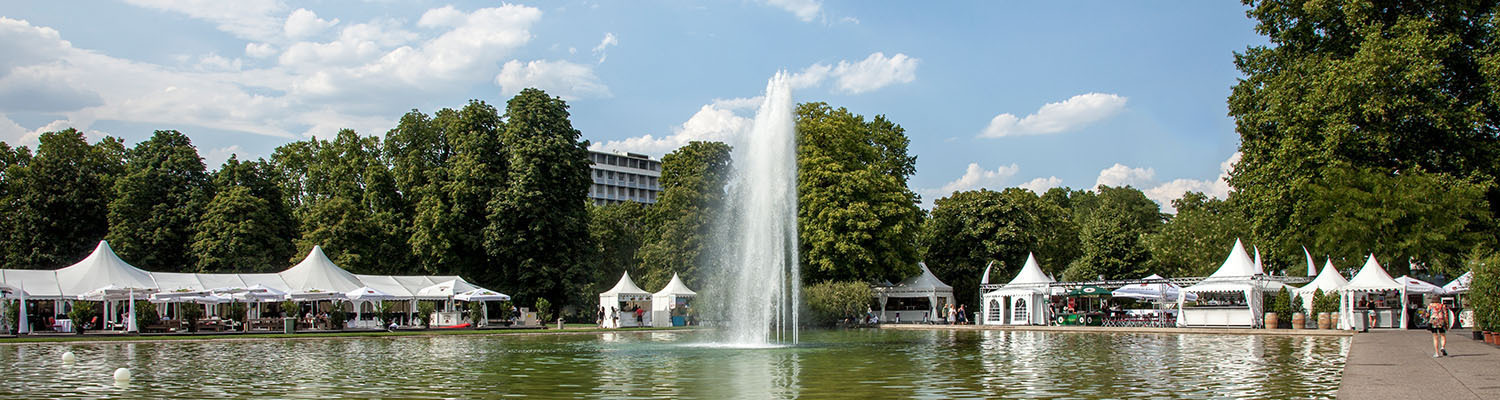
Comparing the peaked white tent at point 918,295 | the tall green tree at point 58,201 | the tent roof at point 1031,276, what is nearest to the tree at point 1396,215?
the tent roof at point 1031,276

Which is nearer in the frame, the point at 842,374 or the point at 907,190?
the point at 842,374

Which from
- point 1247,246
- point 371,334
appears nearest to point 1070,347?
point 371,334

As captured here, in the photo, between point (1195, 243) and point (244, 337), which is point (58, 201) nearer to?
point (244, 337)

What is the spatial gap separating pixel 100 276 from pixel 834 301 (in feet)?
99.3

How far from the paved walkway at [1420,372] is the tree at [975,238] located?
36.5 meters

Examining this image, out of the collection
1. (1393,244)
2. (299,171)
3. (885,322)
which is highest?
(299,171)

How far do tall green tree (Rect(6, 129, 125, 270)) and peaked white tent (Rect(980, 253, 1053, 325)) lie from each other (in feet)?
157

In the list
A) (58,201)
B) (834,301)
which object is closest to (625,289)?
(834,301)

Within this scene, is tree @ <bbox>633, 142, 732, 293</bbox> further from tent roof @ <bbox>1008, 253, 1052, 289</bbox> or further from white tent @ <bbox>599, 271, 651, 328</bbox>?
tent roof @ <bbox>1008, 253, 1052, 289</bbox>

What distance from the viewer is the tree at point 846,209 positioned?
5047 centimetres

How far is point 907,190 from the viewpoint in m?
58.0

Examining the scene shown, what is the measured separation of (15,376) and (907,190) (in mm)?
45514

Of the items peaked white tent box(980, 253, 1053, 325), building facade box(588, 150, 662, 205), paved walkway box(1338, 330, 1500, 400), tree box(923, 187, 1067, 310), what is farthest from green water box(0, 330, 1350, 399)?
building facade box(588, 150, 662, 205)

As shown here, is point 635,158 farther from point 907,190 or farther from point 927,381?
point 927,381
